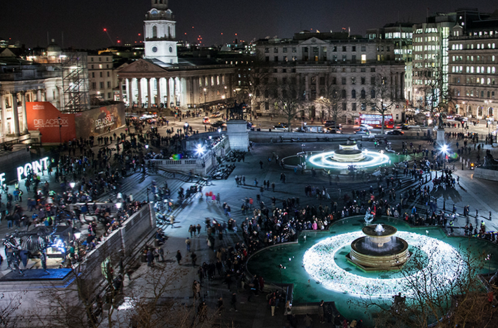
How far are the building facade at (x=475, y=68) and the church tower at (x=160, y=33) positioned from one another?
57.5 metres

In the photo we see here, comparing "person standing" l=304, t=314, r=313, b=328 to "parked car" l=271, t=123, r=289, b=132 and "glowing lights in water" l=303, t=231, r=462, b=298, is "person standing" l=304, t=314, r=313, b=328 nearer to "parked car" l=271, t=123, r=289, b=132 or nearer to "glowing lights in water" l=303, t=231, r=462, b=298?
"glowing lights in water" l=303, t=231, r=462, b=298

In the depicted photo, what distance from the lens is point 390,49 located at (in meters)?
105

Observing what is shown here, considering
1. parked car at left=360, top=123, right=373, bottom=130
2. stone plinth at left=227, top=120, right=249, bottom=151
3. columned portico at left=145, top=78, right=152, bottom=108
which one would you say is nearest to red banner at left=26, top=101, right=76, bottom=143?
stone plinth at left=227, top=120, right=249, bottom=151

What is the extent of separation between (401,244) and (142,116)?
72.9m

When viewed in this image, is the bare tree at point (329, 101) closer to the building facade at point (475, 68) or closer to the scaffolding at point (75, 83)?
the building facade at point (475, 68)

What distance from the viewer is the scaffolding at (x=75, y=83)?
76.4 meters

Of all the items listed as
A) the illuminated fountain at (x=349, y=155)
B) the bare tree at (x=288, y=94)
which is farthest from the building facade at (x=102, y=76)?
the illuminated fountain at (x=349, y=155)

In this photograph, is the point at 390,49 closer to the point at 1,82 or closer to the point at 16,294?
the point at 1,82

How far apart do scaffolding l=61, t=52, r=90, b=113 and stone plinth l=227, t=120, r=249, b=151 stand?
71.7 feet

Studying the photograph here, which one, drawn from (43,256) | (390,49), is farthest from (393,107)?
(43,256)

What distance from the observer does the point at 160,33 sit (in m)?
115

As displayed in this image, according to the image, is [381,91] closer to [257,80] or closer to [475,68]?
[475,68]

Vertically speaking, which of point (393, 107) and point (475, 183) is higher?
point (393, 107)

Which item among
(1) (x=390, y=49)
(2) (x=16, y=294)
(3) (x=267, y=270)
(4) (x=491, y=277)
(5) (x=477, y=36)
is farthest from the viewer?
(1) (x=390, y=49)
